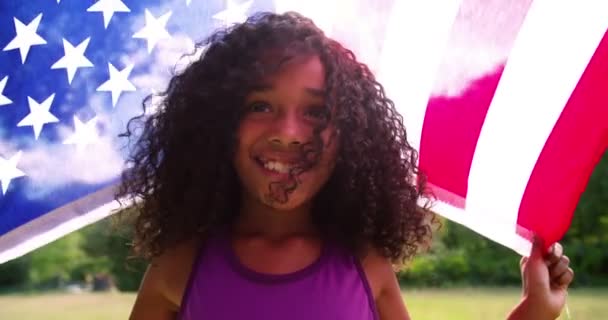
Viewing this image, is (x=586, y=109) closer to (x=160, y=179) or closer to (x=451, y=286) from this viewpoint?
(x=160, y=179)

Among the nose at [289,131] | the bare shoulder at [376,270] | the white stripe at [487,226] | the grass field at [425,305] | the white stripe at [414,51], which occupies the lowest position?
the grass field at [425,305]

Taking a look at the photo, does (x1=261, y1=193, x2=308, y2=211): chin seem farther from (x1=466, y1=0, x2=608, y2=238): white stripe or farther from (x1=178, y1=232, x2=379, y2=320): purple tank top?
(x1=466, y1=0, x2=608, y2=238): white stripe

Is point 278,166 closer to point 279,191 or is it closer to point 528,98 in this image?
point 279,191

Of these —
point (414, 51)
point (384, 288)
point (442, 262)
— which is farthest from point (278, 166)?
point (442, 262)

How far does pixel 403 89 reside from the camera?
1.93 meters

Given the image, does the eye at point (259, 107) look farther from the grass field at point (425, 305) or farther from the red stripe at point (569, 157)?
the grass field at point (425, 305)

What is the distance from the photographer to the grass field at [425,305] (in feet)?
23.8

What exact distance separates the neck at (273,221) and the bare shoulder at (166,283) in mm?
104

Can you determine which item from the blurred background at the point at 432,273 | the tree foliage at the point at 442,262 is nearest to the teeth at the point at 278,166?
the blurred background at the point at 432,273

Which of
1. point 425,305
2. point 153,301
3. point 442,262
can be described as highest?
point 153,301

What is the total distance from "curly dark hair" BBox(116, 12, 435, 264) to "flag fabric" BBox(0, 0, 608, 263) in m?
0.10

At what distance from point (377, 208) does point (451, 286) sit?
812 centimetres

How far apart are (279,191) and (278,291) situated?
173 millimetres

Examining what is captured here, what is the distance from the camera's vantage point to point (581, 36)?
5.85 ft
